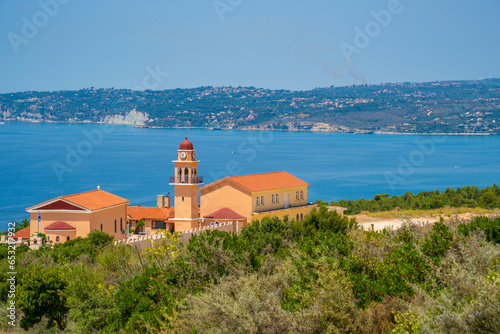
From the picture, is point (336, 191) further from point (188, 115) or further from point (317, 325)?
point (188, 115)

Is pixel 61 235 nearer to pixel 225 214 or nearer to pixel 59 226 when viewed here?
pixel 59 226

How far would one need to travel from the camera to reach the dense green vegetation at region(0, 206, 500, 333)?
714 cm

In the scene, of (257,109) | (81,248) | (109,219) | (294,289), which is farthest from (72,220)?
(257,109)

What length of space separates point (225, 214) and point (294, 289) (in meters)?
21.2

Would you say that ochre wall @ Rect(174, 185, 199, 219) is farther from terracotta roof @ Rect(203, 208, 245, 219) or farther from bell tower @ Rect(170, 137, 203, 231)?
terracotta roof @ Rect(203, 208, 245, 219)

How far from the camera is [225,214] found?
1195 inches

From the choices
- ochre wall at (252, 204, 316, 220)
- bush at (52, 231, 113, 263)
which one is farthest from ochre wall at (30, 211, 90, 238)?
A: ochre wall at (252, 204, 316, 220)

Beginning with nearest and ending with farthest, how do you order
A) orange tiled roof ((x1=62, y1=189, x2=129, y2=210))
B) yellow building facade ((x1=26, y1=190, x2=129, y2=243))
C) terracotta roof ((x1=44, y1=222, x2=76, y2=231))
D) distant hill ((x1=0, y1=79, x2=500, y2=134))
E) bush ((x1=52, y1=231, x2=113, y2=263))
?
bush ((x1=52, y1=231, x2=113, y2=263))
terracotta roof ((x1=44, y1=222, x2=76, y2=231))
yellow building facade ((x1=26, y1=190, x2=129, y2=243))
orange tiled roof ((x1=62, y1=189, x2=129, y2=210))
distant hill ((x1=0, y1=79, x2=500, y2=134))

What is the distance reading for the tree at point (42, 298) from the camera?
13.7 metres

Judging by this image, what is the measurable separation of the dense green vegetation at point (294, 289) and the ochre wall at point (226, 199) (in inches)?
561

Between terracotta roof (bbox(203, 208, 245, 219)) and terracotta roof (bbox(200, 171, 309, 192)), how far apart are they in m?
1.47

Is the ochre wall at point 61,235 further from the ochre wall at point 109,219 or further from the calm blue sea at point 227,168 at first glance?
the calm blue sea at point 227,168

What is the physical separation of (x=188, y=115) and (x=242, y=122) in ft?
61.7

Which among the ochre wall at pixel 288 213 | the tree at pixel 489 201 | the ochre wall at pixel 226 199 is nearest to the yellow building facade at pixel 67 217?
the ochre wall at pixel 226 199
